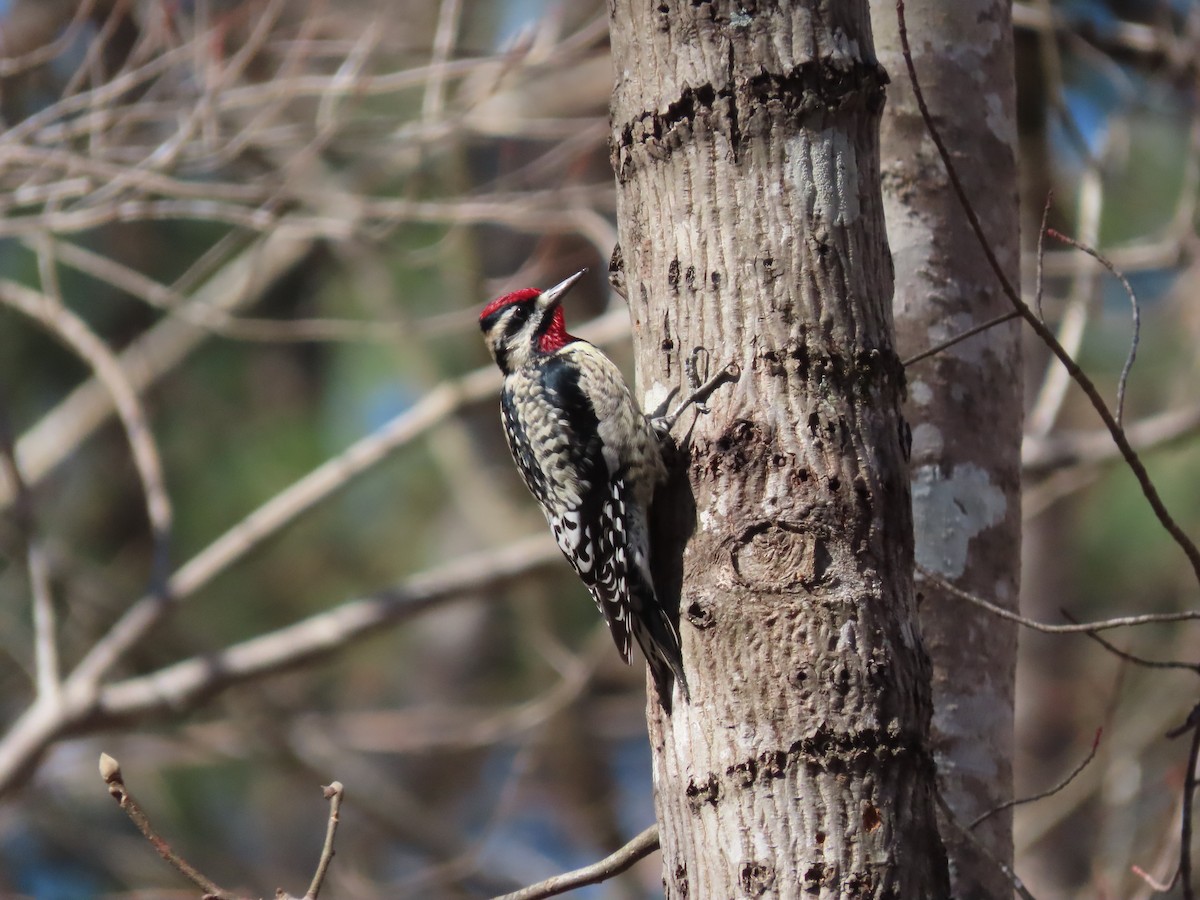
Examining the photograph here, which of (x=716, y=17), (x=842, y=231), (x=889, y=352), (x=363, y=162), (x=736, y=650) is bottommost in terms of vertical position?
(x=736, y=650)

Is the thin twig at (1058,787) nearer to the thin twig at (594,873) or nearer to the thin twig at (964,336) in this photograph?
the thin twig at (594,873)

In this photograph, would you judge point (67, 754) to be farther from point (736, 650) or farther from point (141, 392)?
point (736, 650)

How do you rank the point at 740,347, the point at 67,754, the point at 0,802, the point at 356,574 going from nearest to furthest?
1. the point at 740,347
2. the point at 0,802
3. the point at 67,754
4. the point at 356,574

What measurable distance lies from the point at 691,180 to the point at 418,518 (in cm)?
814

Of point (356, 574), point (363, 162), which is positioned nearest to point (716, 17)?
point (363, 162)

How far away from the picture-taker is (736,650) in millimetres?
2199

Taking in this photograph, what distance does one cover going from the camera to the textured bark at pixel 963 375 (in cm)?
291

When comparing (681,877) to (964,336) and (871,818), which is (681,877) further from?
(964,336)

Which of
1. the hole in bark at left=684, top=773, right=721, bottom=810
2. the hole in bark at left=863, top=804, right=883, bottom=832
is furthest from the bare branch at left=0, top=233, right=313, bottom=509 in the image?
the hole in bark at left=863, top=804, right=883, bottom=832

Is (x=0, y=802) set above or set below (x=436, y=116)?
below

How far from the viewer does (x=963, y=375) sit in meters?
3.05

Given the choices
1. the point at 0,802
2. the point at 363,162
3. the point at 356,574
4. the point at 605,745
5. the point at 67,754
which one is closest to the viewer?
the point at 0,802

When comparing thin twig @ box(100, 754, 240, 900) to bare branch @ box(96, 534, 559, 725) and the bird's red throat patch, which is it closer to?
the bird's red throat patch

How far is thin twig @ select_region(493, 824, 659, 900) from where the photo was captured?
7.23 ft
